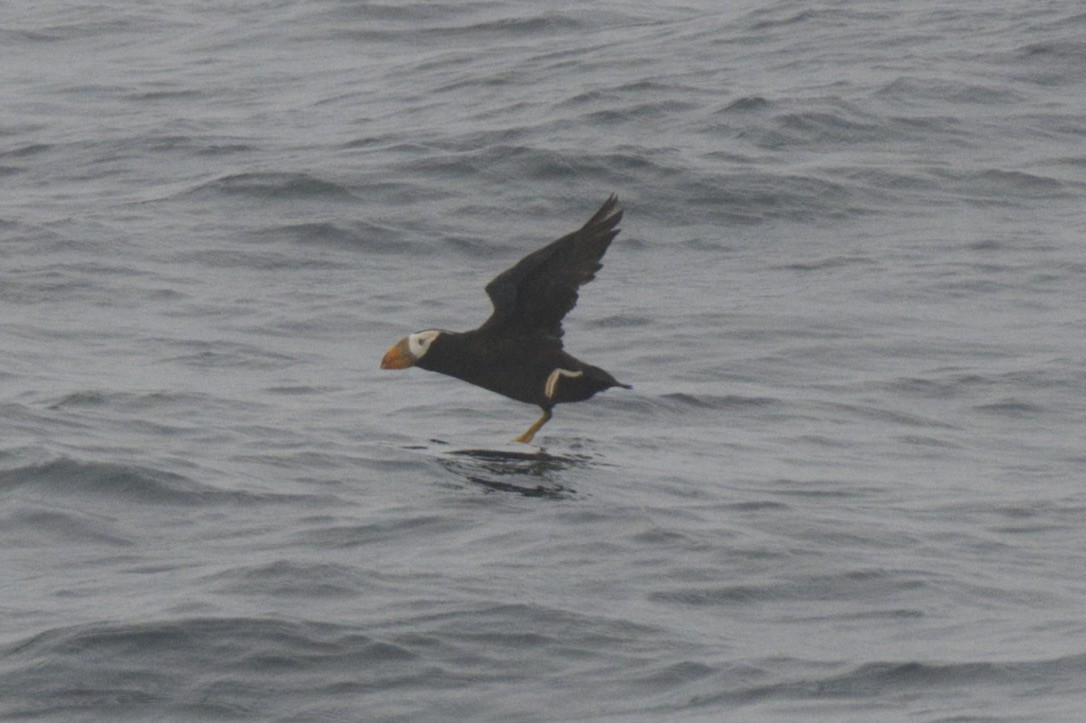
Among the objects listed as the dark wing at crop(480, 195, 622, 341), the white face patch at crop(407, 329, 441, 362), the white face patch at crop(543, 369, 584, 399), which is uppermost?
the dark wing at crop(480, 195, 622, 341)

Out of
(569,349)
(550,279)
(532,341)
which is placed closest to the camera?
(550,279)

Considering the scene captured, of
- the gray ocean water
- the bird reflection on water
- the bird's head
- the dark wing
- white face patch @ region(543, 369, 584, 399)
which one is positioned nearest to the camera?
the gray ocean water

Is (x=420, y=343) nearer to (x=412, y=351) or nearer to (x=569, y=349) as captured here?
(x=412, y=351)

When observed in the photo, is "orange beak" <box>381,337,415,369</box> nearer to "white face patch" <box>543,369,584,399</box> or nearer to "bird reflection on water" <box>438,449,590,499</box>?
"bird reflection on water" <box>438,449,590,499</box>

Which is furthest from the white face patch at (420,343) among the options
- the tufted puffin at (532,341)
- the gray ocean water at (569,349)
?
the gray ocean water at (569,349)

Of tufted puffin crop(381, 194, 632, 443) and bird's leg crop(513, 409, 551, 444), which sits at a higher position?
tufted puffin crop(381, 194, 632, 443)

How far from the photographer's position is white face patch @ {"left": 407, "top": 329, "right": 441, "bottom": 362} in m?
11.1

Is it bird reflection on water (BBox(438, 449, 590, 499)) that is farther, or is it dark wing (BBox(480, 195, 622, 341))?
dark wing (BBox(480, 195, 622, 341))

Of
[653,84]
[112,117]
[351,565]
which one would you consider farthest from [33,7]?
[351,565]

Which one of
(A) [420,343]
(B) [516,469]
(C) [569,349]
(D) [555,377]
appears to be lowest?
(C) [569,349]

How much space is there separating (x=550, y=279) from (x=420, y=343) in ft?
2.68

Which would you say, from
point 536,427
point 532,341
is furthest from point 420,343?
point 536,427

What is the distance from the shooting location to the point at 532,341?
1105 centimetres

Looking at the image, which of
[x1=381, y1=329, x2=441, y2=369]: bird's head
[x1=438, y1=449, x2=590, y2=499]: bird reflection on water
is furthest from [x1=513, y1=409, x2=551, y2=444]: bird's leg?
[x1=381, y1=329, x2=441, y2=369]: bird's head
